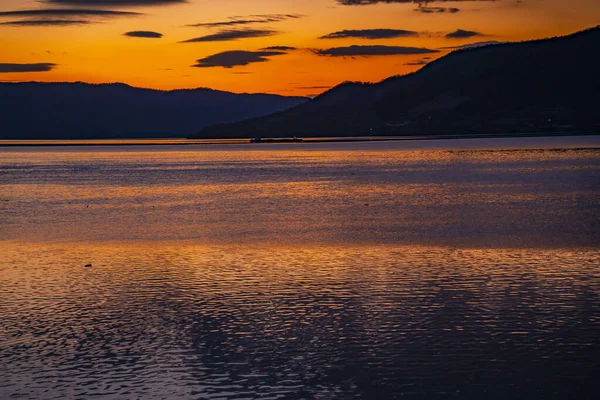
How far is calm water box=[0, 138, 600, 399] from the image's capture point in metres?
14.7

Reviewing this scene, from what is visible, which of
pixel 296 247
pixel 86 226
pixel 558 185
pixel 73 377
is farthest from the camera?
pixel 558 185

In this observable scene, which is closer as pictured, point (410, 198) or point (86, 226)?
point (86, 226)

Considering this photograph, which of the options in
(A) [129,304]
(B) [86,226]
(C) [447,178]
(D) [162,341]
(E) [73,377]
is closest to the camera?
(E) [73,377]

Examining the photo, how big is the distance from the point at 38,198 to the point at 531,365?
4843cm

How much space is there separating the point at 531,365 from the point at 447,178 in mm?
58502

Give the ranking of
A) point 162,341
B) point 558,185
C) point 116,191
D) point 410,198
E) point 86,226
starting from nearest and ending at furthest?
point 162,341, point 86,226, point 410,198, point 558,185, point 116,191

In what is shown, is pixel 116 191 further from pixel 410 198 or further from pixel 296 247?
pixel 296 247

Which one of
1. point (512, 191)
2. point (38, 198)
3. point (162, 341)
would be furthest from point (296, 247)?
point (38, 198)

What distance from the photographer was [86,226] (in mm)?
39281

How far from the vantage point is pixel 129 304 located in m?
21.1

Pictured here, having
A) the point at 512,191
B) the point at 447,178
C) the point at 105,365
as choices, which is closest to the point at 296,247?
the point at 105,365

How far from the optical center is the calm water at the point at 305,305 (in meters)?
14.7

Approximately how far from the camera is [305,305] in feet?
66.8

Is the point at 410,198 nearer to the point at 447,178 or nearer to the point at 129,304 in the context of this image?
the point at 447,178
